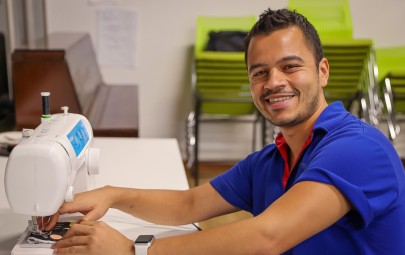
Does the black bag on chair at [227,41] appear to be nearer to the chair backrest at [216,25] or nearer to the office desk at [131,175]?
the chair backrest at [216,25]

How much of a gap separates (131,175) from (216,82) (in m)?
2.09

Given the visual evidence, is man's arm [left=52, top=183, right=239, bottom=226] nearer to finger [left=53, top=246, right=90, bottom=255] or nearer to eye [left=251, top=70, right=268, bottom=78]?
finger [left=53, top=246, right=90, bottom=255]

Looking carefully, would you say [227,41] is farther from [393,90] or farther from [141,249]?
[141,249]

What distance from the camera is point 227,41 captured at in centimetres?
395

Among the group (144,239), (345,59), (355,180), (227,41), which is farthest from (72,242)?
(227,41)

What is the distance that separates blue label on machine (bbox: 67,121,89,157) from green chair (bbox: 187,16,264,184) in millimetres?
2399

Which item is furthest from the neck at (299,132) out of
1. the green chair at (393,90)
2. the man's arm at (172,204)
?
the green chair at (393,90)

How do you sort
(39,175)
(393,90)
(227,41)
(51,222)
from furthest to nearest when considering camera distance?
(227,41) → (393,90) → (51,222) → (39,175)

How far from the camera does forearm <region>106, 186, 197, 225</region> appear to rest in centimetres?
136

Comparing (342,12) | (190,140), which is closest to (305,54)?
(190,140)

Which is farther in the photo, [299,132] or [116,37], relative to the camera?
[116,37]

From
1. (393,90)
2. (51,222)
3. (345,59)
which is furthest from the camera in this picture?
(393,90)

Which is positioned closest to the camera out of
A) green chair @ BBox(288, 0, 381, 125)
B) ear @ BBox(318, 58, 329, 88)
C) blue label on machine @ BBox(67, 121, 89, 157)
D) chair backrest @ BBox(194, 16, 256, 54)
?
blue label on machine @ BBox(67, 121, 89, 157)

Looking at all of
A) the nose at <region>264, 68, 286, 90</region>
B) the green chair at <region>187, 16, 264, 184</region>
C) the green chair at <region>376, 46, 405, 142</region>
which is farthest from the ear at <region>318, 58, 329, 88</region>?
the green chair at <region>376, 46, 405, 142</region>
